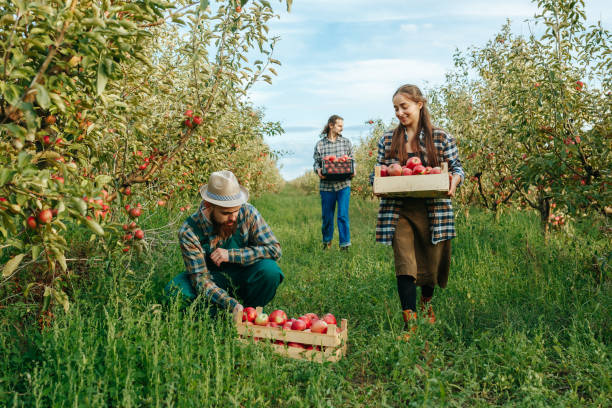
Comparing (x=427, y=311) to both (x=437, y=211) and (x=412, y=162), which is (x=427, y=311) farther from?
(x=412, y=162)

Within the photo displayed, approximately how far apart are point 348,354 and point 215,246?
1319 mm

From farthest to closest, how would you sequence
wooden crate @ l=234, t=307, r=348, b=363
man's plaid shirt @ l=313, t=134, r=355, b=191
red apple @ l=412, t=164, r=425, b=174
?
man's plaid shirt @ l=313, t=134, r=355, b=191 < red apple @ l=412, t=164, r=425, b=174 < wooden crate @ l=234, t=307, r=348, b=363

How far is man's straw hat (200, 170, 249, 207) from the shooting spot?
3545mm

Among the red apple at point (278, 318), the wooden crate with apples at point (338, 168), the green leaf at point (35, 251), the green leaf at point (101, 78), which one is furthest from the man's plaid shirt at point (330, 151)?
the green leaf at point (101, 78)

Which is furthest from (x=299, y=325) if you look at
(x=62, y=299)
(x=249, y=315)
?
(x=62, y=299)

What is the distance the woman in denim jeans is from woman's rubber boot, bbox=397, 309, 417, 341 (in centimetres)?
361

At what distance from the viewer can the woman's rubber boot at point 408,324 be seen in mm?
3451

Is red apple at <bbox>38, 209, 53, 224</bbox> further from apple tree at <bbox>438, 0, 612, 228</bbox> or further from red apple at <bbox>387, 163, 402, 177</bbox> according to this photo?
apple tree at <bbox>438, 0, 612, 228</bbox>

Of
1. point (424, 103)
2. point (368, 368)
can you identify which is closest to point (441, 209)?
point (424, 103)

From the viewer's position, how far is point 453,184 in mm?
3521

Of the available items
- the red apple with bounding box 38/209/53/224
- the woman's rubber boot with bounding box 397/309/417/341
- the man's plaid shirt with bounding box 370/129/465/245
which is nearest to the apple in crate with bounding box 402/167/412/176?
the man's plaid shirt with bounding box 370/129/465/245

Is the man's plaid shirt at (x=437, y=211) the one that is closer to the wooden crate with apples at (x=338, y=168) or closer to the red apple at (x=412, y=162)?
the red apple at (x=412, y=162)

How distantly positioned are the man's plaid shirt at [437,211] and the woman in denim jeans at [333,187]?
138 inches

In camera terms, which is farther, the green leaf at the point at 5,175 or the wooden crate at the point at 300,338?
the wooden crate at the point at 300,338
